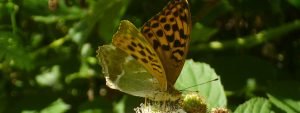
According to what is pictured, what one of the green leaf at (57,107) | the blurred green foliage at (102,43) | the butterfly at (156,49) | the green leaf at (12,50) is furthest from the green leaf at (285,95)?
the green leaf at (12,50)

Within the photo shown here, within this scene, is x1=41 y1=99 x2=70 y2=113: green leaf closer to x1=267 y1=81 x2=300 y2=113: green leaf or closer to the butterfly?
the butterfly

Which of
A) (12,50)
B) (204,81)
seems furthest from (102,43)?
(204,81)

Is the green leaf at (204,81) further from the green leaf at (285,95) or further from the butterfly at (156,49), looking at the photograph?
the green leaf at (285,95)

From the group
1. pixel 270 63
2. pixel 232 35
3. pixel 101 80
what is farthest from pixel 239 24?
pixel 101 80

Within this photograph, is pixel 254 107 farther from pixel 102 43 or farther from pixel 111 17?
pixel 102 43

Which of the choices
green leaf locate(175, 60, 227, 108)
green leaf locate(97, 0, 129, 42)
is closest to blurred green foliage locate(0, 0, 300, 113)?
green leaf locate(97, 0, 129, 42)
